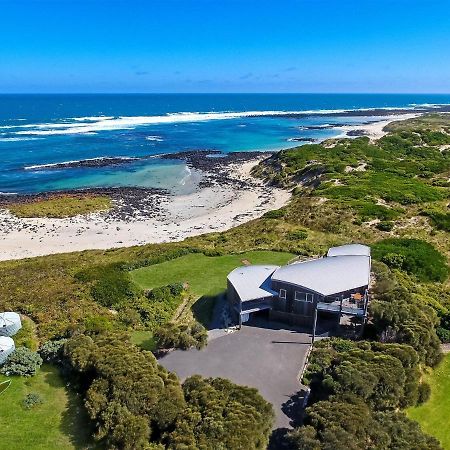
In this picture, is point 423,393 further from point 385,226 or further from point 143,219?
point 143,219

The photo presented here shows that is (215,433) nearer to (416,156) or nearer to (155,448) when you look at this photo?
(155,448)

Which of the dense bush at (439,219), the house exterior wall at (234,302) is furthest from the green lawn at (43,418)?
the dense bush at (439,219)

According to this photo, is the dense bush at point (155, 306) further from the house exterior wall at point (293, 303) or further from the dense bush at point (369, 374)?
the dense bush at point (369, 374)

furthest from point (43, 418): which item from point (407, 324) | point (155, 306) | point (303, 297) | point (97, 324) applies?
point (407, 324)

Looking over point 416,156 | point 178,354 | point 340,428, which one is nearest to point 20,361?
point 178,354

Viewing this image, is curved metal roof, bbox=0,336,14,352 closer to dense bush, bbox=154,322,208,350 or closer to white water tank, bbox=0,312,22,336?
white water tank, bbox=0,312,22,336
